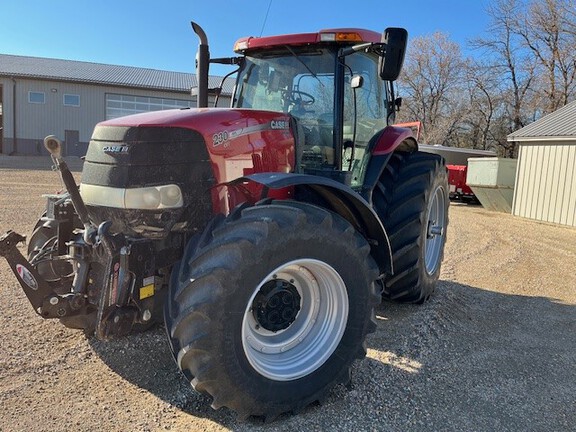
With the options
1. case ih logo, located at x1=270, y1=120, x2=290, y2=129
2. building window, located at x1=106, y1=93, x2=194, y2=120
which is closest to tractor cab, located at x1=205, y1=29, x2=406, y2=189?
case ih logo, located at x1=270, y1=120, x2=290, y2=129

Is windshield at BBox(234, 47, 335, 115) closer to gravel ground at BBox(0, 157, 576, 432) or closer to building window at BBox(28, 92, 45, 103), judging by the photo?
gravel ground at BBox(0, 157, 576, 432)

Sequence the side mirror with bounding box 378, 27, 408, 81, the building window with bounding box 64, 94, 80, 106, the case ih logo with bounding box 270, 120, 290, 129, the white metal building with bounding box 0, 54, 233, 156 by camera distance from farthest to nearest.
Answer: the building window with bounding box 64, 94, 80, 106 → the white metal building with bounding box 0, 54, 233, 156 → the case ih logo with bounding box 270, 120, 290, 129 → the side mirror with bounding box 378, 27, 408, 81

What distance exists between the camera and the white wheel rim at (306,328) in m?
2.89

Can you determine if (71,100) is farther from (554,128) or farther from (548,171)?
(548,171)

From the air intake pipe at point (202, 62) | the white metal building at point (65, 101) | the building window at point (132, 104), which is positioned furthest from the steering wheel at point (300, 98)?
the building window at point (132, 104)

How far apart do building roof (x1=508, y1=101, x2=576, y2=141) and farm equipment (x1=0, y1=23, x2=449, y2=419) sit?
440 inches

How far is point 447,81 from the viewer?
36938mm

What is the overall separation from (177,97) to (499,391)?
29.9 metres

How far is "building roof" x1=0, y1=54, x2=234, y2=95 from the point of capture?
96.6 feet

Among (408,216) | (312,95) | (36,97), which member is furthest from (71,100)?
(408,216)

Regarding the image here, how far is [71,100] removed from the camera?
29.7 metres

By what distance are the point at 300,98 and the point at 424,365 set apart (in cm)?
227

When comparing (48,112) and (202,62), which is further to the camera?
(48,112)

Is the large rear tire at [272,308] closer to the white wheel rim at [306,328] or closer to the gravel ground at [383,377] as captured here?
the white wheel rim at [306,328]
